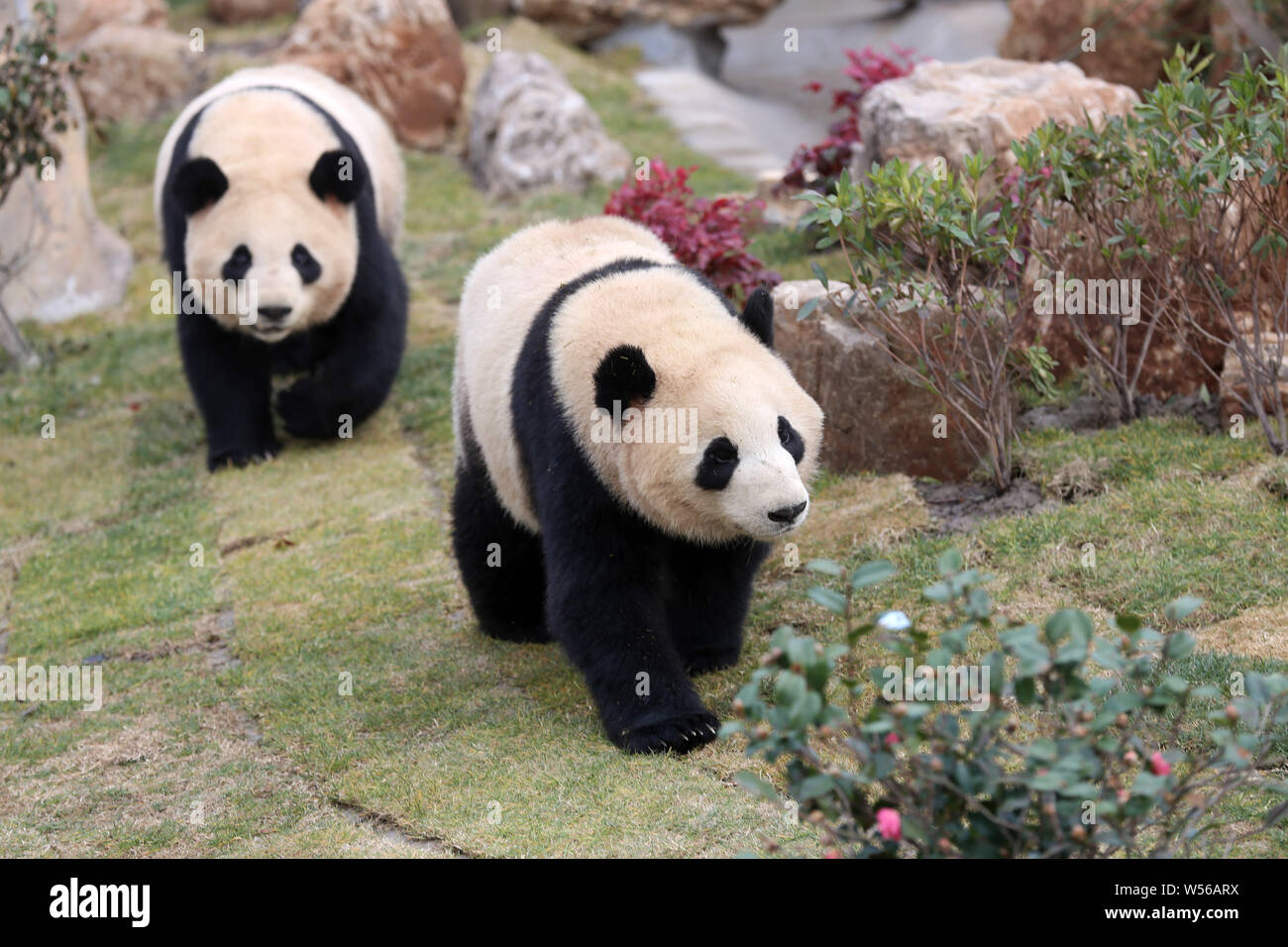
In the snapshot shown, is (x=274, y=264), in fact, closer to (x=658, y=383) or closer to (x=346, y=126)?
(x=346, y=126)

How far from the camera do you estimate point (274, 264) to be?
8938 millimetres

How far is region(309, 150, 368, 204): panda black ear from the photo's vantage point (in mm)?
9117

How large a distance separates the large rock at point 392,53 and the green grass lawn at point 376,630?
722 cm

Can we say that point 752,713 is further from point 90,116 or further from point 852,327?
point 90,116

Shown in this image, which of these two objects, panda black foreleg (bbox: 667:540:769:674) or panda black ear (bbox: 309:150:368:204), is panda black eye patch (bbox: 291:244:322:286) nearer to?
panda black ear (bbox: 309:150:368:204)

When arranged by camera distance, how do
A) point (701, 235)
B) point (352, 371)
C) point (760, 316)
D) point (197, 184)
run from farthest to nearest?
1. point (352, 371)
2. point (197, 184)
3. point (701, 235)
4. point (760, 316)

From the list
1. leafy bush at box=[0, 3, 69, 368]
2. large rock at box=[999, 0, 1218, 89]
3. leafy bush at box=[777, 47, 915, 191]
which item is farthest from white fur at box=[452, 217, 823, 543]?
large rock at box=[999, 0, 1218, 89]

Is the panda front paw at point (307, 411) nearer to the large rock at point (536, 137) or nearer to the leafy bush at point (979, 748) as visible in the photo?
the large rock at point (536, 137)

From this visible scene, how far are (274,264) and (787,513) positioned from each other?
5192 mm

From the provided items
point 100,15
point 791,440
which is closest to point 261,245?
point 791,440

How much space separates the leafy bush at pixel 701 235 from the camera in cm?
869

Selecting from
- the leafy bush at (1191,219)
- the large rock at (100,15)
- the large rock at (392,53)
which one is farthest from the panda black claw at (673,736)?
the large rock at (100,15)

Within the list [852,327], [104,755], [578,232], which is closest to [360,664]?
[104,755]

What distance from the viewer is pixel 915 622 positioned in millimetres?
5844
